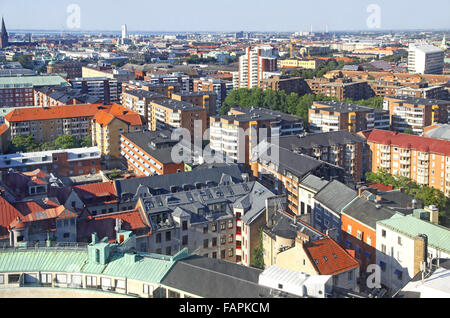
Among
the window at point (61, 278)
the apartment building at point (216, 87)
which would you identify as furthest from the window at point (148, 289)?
the apartment building at point (216, 87)

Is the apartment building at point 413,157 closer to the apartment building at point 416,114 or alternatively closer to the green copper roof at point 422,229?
the apartment building at point 416,114

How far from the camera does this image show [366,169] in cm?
3488

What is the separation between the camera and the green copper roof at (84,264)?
12.4 metres

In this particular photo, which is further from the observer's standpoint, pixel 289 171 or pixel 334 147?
pixel 334 147

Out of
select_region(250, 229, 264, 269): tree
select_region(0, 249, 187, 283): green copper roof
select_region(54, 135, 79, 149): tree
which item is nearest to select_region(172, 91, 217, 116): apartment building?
select_region(54, 135, 79, 149): tree

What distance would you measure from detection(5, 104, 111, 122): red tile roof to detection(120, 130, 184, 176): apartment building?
738cm

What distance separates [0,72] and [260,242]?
49859mm

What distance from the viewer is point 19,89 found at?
53.5 metres

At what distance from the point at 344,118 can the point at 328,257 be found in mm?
24537

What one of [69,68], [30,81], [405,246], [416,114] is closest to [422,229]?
[405,246]

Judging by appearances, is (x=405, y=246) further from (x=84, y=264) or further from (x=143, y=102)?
(x=143, y=102)

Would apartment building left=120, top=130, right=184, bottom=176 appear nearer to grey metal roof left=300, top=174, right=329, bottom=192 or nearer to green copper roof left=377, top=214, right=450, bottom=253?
grey metal roof left=300, top=174, right=329, bottom=192

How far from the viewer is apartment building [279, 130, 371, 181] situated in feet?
103
